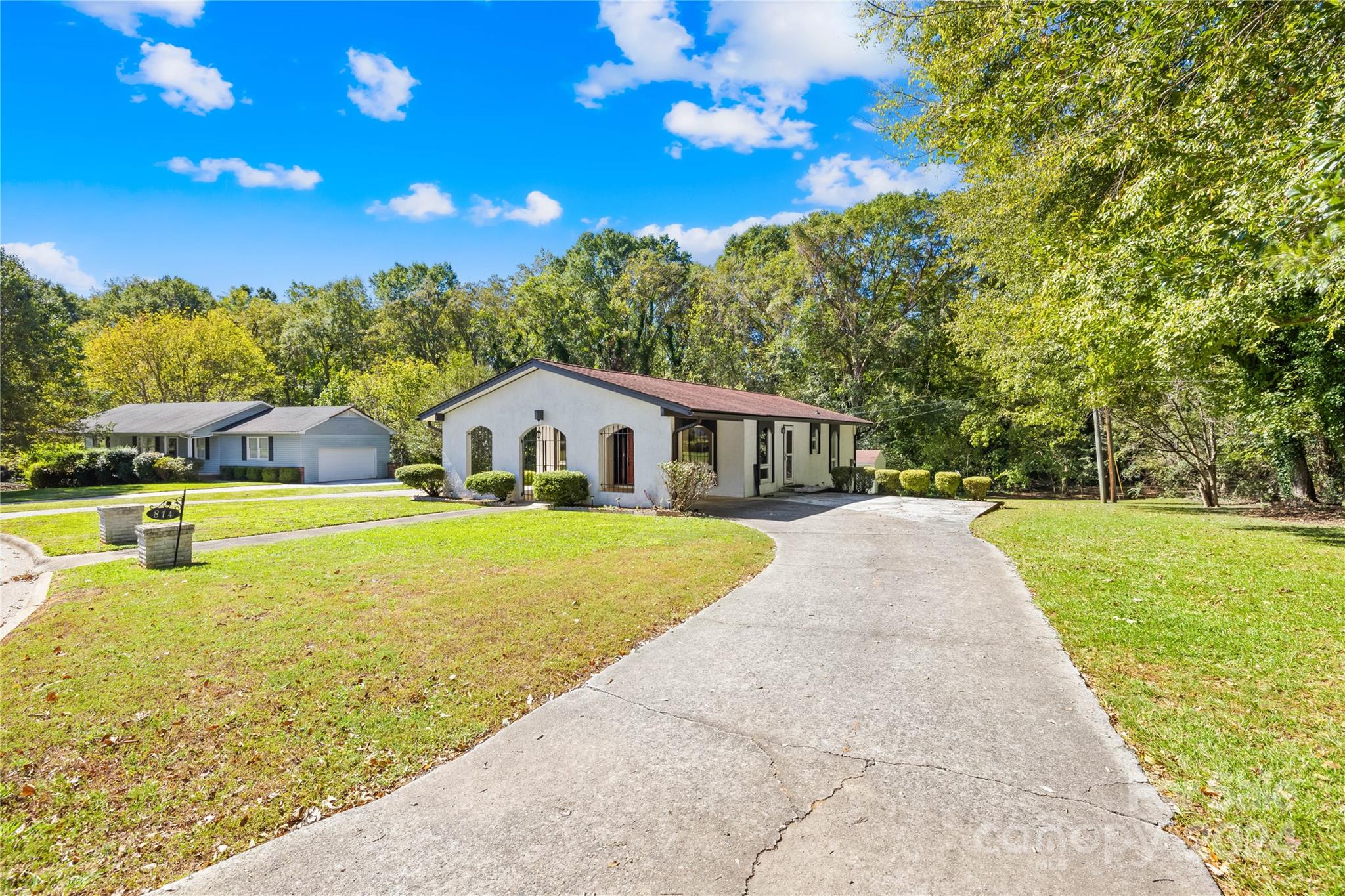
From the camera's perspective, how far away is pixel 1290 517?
1483 cm

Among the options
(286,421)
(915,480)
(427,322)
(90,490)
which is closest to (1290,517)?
(915,480)

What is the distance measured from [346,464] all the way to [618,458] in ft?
65.4

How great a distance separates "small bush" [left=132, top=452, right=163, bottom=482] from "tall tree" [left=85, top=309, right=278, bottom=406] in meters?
12.7

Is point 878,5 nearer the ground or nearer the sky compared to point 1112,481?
nearer the sky

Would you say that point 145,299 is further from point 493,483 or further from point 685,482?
point 685,482

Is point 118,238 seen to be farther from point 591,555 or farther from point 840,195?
point 840,195

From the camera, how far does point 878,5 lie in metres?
8.41

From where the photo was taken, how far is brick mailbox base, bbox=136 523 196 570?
338 inches

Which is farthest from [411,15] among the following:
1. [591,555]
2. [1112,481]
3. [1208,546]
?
[1112,481]

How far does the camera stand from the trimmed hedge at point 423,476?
18.8 meters

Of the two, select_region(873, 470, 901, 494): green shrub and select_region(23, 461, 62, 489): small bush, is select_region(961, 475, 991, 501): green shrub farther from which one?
select_region(23, 461, 62, 489): small bush

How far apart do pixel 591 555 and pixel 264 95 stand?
424 inches

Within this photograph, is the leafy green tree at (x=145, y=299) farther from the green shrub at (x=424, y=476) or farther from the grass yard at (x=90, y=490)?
the green shrub at (x=424, y=476)

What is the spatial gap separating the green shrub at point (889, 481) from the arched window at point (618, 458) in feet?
29.9
